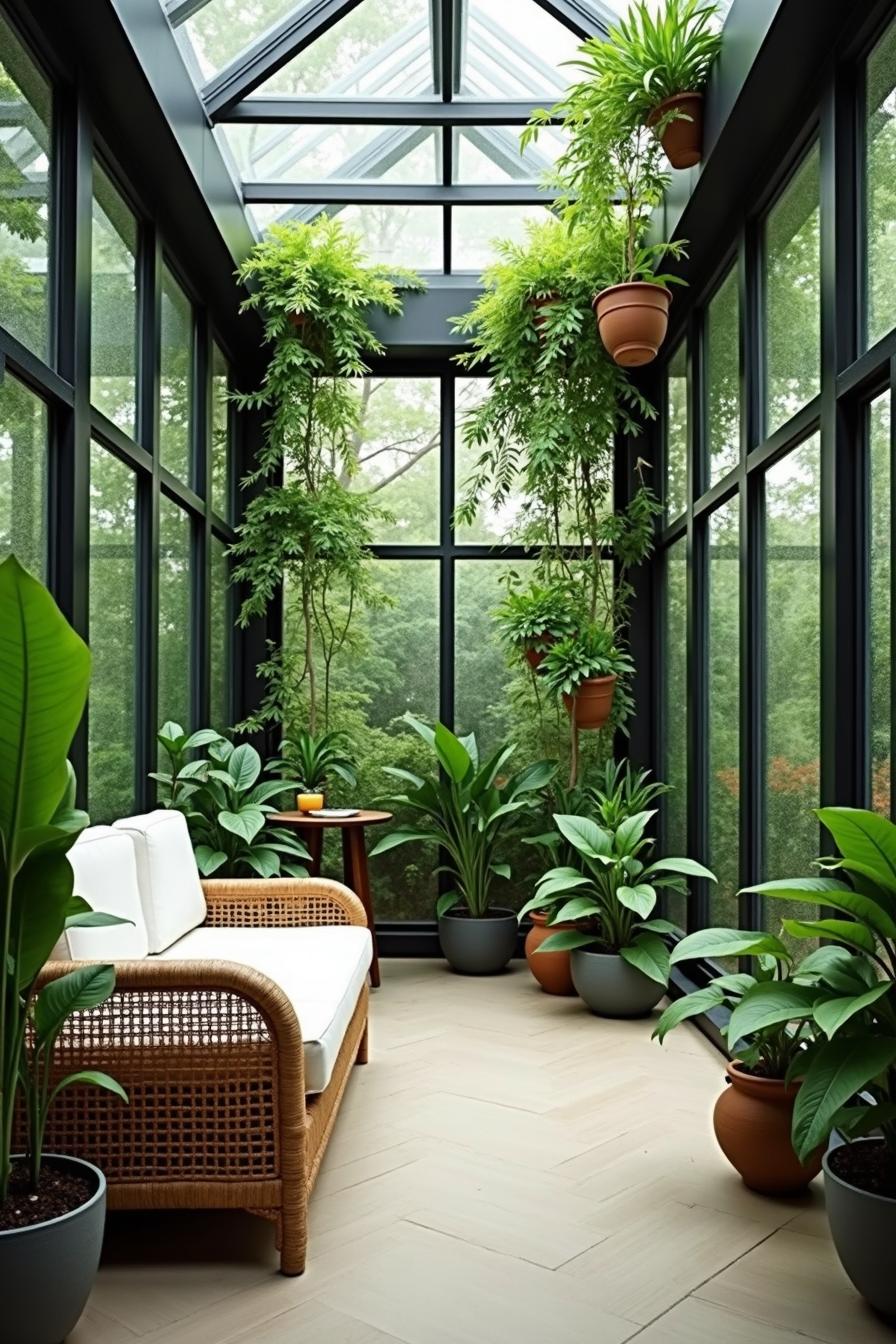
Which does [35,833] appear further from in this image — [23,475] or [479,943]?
[479,943]

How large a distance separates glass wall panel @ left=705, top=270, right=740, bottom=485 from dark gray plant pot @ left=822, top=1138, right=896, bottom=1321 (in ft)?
8.82

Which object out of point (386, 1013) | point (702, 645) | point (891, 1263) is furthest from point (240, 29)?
point (891, 1263)

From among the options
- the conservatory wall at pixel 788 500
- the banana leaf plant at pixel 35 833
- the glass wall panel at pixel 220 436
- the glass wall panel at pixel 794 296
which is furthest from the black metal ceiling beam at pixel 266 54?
the banana leaf plant at pixel 35 833

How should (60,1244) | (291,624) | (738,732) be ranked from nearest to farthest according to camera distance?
1. (60,1244)
2. (738,732)
3. (291,624)

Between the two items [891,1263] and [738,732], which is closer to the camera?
[891,1263]

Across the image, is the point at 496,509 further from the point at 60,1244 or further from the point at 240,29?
the point at 60,1244

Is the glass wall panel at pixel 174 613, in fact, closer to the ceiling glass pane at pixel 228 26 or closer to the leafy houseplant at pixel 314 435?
the leafy houseplant at pixel 314 435

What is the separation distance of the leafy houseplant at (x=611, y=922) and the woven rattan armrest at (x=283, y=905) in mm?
898

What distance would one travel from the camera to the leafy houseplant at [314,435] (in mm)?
5566

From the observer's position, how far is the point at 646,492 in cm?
571

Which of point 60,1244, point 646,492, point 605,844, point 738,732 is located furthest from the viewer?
point 646,492

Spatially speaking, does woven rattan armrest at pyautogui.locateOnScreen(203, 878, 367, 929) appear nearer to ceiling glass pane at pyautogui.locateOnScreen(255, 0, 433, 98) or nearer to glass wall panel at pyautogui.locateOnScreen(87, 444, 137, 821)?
glass wall panel at pyautogui.locateOnScreen(87, 444, 137, 821)

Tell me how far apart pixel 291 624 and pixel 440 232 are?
204cm

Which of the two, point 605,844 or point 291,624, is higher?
point 291,624
